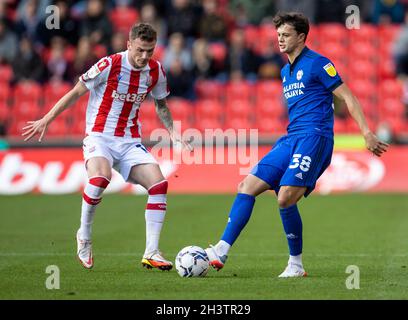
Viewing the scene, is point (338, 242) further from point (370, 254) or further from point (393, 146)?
point (393, 146)

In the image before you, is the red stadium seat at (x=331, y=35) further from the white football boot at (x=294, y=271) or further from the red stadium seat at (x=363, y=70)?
the white football boot at (x=294, y=271)

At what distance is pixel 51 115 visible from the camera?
9.36m

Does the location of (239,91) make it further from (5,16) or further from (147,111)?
(5,16)

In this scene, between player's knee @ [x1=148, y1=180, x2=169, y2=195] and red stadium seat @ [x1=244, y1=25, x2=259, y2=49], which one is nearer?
player's knee @ [x1=148, y1=180, x2=169, y2=195]

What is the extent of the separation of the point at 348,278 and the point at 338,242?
3.71 metres

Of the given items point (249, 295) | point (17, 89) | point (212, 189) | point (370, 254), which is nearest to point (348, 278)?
point (249, 295)

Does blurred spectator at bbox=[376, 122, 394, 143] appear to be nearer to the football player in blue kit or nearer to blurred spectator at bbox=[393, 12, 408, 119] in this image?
blurred spectator at bbox=[393, 12, 408, 119]

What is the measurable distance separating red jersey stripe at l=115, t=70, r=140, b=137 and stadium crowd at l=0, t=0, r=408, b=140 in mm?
11361

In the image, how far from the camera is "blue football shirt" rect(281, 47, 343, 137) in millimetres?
8914

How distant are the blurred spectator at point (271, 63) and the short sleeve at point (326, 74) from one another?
12.6 metres

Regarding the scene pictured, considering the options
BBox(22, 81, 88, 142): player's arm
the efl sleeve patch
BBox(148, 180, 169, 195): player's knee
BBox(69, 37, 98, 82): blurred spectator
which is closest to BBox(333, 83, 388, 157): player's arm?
BBox(148, 180, 169, 195): player's knee

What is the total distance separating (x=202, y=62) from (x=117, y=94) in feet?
38.5

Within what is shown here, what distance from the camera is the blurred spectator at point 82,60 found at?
70.1 ft

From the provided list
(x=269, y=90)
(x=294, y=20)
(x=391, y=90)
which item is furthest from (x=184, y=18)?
(x=294, y=20)
